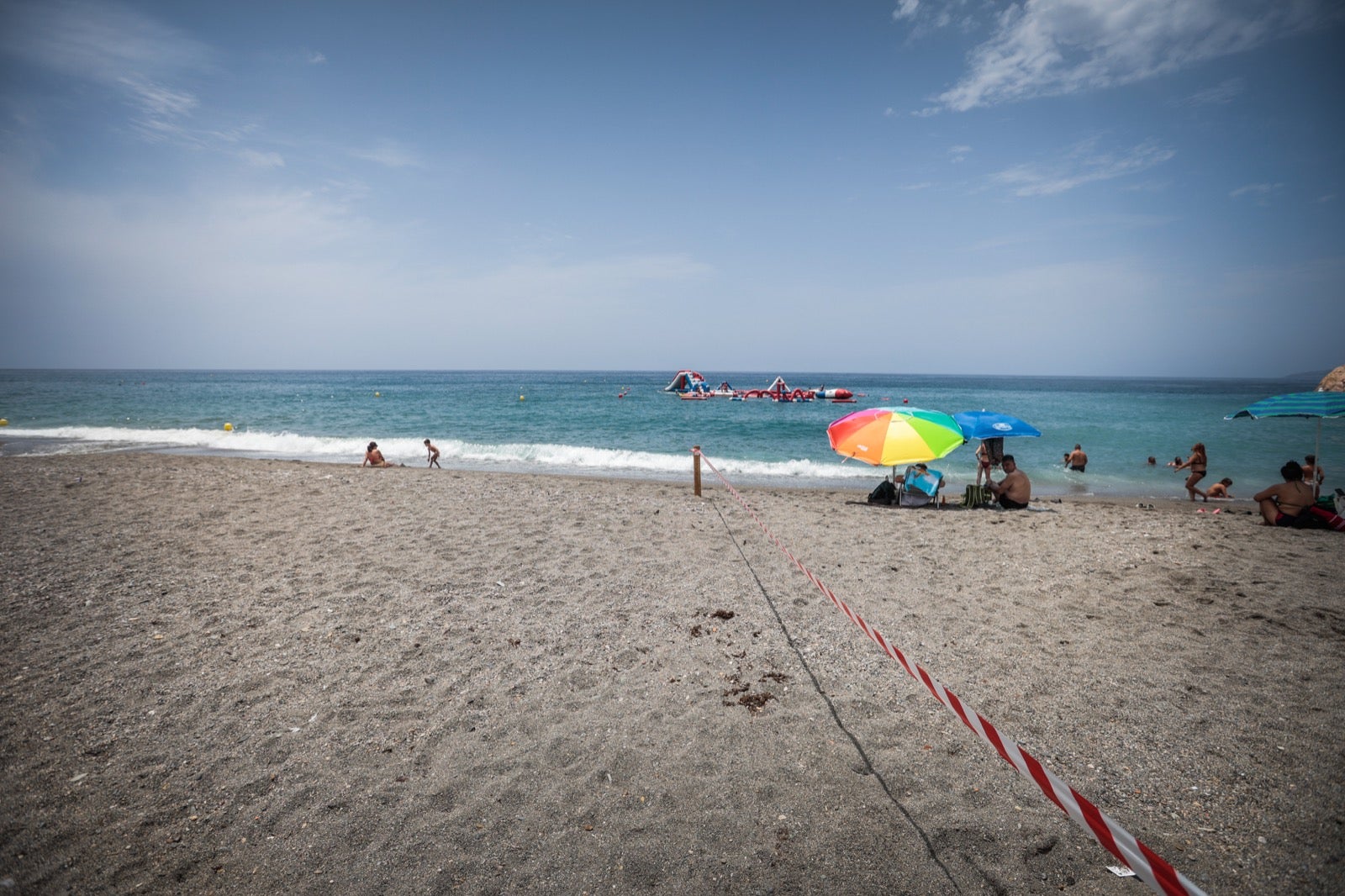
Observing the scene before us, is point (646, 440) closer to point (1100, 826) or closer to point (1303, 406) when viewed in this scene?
point (1303, 406)

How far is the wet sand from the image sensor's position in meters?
3.05

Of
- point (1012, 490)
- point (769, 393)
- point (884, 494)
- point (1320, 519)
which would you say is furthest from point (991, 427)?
point (769, 393)

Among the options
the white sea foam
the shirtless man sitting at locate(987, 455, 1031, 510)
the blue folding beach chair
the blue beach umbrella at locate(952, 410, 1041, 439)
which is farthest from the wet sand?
the white sea foam

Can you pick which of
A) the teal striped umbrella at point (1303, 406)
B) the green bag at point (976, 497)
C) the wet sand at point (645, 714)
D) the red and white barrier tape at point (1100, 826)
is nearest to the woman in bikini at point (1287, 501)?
the teal striped umbrella at point (1303, 406)

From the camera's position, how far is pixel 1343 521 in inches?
→ 359

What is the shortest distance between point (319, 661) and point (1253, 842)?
653cm

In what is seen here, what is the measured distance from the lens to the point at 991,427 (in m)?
10.7

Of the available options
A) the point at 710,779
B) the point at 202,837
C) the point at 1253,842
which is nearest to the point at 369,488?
the point at 202,837

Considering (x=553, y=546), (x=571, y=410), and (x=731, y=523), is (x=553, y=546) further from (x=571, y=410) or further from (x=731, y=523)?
(x=571, y=410)

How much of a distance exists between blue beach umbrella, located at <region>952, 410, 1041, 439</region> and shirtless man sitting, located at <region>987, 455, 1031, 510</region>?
76 cm

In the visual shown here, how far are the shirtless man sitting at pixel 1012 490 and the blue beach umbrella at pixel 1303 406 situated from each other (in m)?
3.17

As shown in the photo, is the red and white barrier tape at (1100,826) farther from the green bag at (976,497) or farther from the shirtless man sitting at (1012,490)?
the shirtless man sitting at (1012,490)

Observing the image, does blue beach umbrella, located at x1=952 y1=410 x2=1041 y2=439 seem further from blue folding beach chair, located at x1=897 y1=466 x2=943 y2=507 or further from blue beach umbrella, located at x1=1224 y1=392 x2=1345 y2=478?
blue beach umbrella, located at x1=1224 y1=392 x2=1345 y2=478

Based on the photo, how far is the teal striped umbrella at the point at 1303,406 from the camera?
9.03 m
